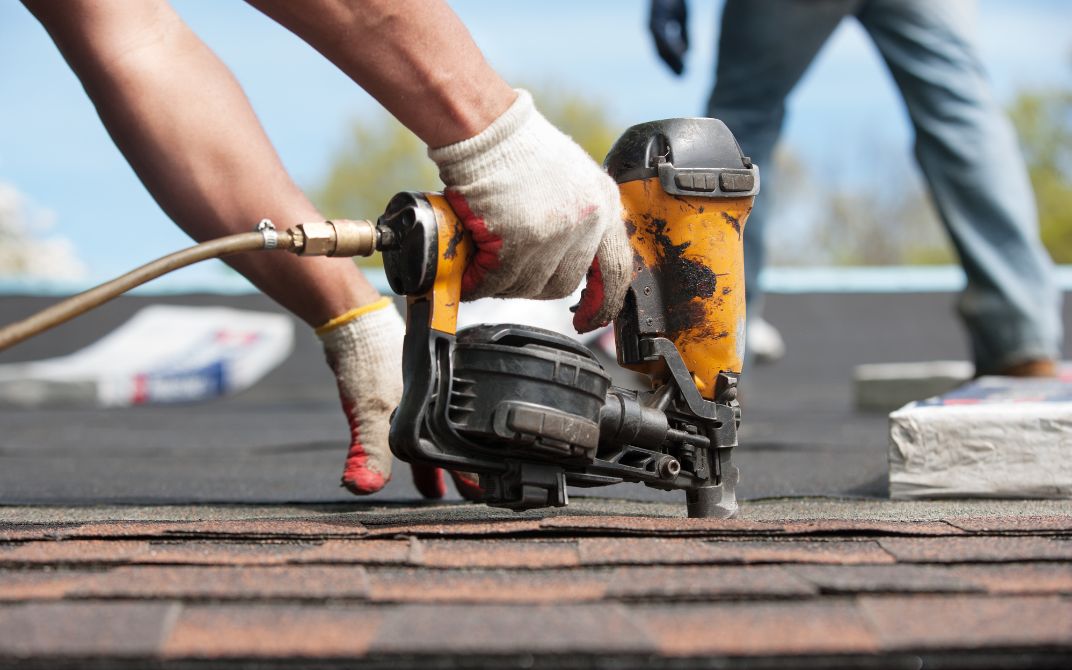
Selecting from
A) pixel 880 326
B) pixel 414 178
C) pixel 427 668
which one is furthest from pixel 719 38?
pixel 414 178

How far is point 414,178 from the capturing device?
32875 mm

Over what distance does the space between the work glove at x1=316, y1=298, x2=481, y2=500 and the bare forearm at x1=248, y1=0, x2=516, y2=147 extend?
21.3 inches

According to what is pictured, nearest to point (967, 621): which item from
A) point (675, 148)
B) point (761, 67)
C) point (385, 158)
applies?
point (675, 148)

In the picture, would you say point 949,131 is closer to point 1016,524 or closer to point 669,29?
point 669,29

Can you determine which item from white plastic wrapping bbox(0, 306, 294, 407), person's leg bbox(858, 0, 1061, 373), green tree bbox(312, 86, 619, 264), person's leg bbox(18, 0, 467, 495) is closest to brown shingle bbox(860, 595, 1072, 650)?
person's leg bbox(18, 0, 467, 495)

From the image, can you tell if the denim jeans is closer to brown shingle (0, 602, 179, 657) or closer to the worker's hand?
the worker's hand

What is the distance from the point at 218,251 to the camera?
134 centimetres

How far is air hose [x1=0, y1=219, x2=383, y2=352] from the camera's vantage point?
1.20m

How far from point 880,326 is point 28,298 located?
5.63 meters

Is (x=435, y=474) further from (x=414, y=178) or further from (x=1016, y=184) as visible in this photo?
(x=414, y=178)

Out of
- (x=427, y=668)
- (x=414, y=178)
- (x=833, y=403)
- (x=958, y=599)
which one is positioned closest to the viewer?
(x=427, y=668)

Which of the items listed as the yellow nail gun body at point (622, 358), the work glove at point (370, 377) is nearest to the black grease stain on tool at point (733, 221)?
the yellow nail gun body at point (622, 358)

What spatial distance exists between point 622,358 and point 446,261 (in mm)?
340

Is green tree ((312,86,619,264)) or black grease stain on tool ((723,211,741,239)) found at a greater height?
green tree ((312,86,619,264))
